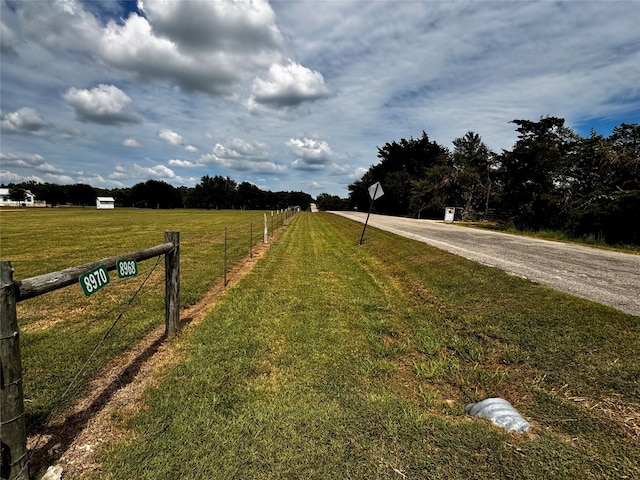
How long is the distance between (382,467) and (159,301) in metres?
5.37

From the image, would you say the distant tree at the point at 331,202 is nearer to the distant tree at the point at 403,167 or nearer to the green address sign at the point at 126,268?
the distant tree at the point at 403,167

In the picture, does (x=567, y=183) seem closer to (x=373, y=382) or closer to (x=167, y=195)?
(x=373, y=382)

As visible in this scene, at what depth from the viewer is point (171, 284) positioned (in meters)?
4.77

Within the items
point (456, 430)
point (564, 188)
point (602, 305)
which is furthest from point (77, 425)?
point (564, 188)

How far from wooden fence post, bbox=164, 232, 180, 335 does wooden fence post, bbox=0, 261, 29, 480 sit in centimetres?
258

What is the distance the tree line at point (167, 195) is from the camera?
360ft

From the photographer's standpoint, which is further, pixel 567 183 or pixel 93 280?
pixel 567 183

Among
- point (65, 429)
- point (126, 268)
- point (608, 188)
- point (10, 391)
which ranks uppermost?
point (608, 188)

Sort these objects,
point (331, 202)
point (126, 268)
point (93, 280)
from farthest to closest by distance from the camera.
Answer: point (331, 202), point (126, 268), point (93, 280)

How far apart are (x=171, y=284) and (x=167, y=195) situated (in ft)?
384

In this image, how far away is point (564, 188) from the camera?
18328 millimetres

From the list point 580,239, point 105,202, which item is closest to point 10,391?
point 580,239

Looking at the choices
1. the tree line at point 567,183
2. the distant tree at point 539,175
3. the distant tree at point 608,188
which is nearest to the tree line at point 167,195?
the tree line at point 567,183

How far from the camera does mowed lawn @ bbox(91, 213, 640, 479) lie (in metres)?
2.48
